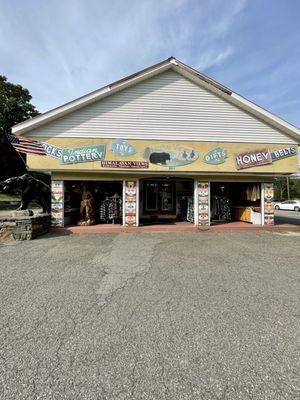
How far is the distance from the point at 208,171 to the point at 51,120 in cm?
774

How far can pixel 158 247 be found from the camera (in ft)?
25.8

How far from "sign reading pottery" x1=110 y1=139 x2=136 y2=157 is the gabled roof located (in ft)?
7.49

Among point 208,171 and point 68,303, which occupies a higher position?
point 208,171

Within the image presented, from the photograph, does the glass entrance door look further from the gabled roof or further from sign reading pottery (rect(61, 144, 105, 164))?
the gabled roof

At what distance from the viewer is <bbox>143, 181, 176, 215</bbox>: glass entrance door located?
15125mm

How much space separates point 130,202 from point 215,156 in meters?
4.71

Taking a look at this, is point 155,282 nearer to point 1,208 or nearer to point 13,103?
point 1,208

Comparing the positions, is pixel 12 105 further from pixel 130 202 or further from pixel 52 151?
pixel 130 202

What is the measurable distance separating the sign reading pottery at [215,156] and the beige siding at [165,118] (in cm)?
61

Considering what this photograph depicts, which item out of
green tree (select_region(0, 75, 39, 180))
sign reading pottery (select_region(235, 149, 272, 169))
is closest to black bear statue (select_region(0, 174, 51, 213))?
sign reading pottery (select_region(235, 149, 272, 169))

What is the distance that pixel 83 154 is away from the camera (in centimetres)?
1089

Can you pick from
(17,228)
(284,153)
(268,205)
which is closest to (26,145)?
(17,228)

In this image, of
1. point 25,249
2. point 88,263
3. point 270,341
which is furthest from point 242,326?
point 25,249

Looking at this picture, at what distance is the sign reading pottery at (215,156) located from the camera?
1152 cm
